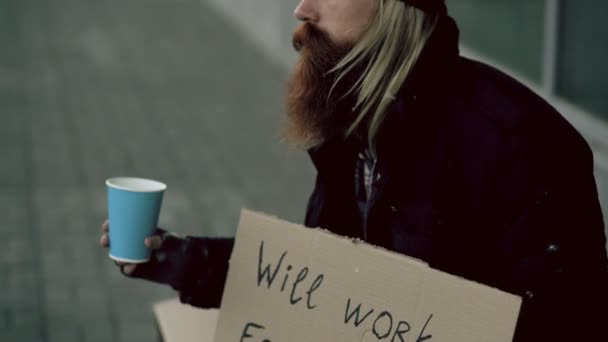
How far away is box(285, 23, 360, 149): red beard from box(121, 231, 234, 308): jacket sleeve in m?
0.31

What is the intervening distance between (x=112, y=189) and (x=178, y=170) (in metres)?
4.19

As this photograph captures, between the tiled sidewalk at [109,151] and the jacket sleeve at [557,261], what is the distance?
253cm

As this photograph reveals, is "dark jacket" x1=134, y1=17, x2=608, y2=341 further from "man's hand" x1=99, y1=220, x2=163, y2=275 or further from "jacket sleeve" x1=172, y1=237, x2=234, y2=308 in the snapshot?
"man's hand" x1=99, y1=220, x2=163, y2=275

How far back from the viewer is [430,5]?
6.37 ft

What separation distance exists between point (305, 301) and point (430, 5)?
65 centimetres

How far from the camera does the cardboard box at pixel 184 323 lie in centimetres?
231

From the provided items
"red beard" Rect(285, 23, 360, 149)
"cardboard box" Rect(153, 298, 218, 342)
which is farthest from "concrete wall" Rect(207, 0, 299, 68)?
"red beard" Rect(285, 23, 360, 149)

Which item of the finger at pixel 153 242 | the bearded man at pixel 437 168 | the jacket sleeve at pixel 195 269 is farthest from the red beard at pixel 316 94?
the finger at pixel 153 242

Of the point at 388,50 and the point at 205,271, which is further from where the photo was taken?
Result: the point at 205,271

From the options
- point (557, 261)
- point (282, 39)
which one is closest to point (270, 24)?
point (282, 39)

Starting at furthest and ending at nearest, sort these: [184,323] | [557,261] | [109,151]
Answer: [109,151], [184,323], [557,261]

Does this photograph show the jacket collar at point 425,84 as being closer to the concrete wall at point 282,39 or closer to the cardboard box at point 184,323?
the cardboard box at point 184,323

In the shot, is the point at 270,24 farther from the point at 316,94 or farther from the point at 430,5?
the point at 430,5

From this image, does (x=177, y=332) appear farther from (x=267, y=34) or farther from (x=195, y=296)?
(x=267, y=34)
